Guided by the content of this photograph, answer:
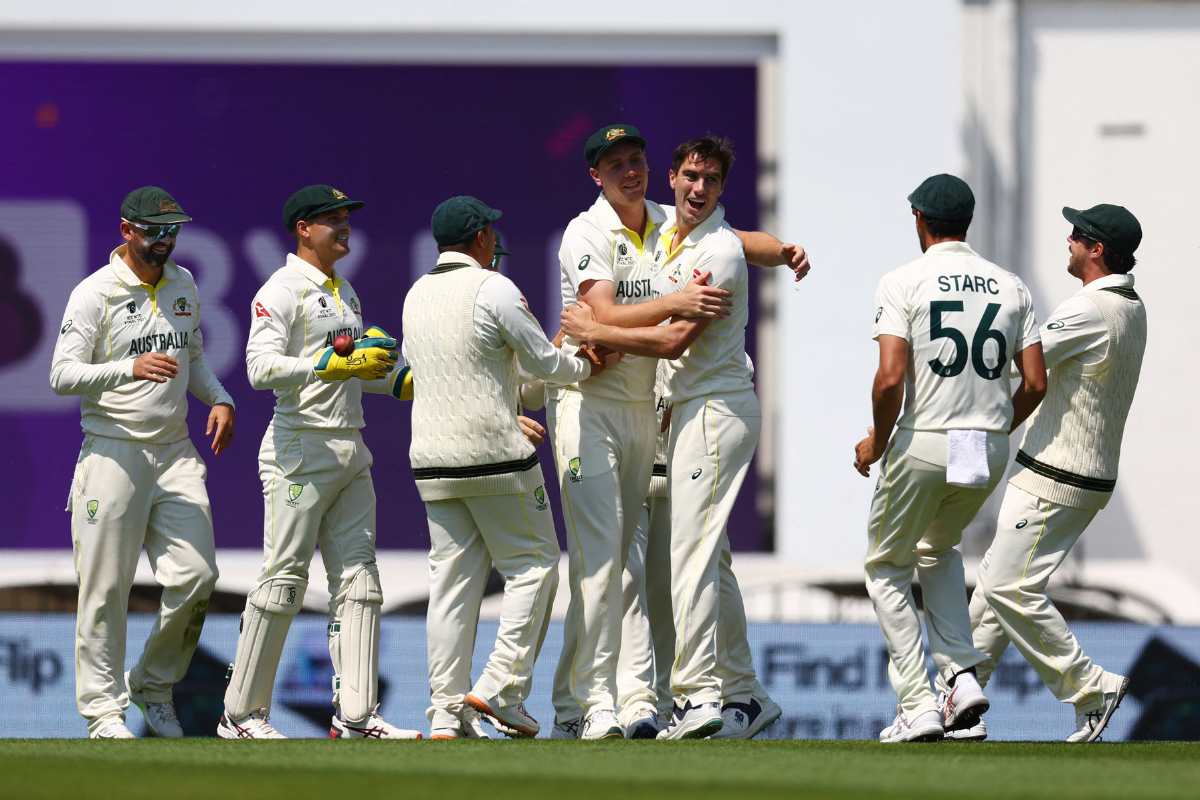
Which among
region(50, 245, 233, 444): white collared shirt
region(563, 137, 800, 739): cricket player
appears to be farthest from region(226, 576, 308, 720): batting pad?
region(563, 137, 800, 739): cricket player

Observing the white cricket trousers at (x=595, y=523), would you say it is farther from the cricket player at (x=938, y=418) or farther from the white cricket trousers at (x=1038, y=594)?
the white cricket trousers at (x=1038, y=594)

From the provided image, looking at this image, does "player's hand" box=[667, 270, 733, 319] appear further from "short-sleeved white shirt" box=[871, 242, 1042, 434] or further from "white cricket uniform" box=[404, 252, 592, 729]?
"short-sleeved white shirt" box=[871, 242, 1042, 434]

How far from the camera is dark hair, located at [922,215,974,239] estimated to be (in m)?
4.67

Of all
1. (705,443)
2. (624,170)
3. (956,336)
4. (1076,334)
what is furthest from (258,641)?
(1076,334)

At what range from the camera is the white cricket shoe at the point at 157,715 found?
5121mm

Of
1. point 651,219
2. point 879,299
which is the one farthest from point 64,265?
point 879,299

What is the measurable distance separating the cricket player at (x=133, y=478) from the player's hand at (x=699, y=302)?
190cm

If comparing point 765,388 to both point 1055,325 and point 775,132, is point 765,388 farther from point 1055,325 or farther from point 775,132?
point 1055,325

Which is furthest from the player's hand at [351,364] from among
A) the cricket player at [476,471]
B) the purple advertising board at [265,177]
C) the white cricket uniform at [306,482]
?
the purple advertising board at [265,177]

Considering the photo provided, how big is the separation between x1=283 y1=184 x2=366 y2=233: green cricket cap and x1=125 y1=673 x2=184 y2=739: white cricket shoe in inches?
75.4

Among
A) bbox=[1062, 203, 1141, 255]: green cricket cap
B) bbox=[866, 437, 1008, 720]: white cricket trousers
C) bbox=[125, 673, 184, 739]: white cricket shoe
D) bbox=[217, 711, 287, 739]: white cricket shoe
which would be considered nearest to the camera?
bbox=[866, 437, 1008, 720]: white cricket trousers

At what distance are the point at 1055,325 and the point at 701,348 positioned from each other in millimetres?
1300

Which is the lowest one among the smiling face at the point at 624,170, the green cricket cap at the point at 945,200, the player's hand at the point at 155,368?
the player's hand at the point at 155,368

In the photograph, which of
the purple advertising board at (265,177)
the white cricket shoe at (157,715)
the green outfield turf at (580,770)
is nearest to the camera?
the green outfield turf at (580,770)
